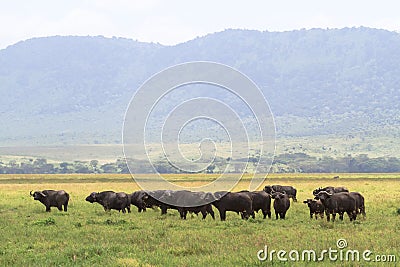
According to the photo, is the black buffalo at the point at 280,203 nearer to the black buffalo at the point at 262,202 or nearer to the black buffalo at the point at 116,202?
the black buffalo at the point at 262,202

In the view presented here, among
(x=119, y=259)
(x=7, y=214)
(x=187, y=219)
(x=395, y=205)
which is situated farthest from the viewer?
(x=395, y=205)

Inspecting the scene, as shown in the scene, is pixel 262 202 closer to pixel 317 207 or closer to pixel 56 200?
pixel 317 207

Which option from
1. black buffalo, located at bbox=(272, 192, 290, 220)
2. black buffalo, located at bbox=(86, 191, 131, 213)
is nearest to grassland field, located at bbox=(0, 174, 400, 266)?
black buffalo, located at bbox=(272, 192, 290, 220)

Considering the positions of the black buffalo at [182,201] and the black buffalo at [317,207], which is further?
the black buffalo at [182,201]

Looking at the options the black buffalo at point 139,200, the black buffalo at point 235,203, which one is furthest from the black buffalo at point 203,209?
the black buffalo at point 139,200

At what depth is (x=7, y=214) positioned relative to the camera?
90.2 feet

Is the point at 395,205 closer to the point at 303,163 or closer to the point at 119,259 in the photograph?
Result: the point at 119,259

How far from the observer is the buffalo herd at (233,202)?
78.1ft

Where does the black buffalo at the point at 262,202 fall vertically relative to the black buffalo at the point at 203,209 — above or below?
above

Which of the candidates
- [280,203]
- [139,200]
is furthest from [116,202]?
[280,203]

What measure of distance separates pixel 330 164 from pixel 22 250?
→ 140m

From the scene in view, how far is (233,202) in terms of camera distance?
80.3 ft

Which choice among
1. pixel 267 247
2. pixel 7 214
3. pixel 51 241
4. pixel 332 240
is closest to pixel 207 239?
pixel 267 247

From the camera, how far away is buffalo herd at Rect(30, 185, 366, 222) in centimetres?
2381
